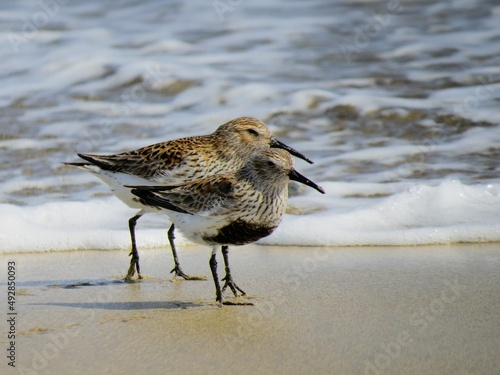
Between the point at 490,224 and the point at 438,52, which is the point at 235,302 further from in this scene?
the point at 438,52

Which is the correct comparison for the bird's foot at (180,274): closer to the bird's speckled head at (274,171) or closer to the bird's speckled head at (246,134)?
the bird's speckled head at (246,134)

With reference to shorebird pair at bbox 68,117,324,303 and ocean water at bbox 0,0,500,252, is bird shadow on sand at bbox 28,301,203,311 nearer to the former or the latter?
shorebird pair at bbox 68,117,324,303

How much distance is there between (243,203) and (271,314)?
64cm

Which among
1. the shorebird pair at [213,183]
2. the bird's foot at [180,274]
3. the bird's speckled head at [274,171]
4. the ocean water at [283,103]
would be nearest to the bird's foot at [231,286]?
the shorebird pair at [213,183]

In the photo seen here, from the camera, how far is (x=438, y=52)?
37.4 feet

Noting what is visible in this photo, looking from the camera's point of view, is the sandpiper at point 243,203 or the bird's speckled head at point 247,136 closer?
the sandpiper at point 243,203

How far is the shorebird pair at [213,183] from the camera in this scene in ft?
15.9

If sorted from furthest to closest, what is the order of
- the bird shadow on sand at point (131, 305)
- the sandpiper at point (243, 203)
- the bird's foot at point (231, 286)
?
the bird's foot at point (231, 286), the bird shadow on sand at point (131, 305), the sandpiper at point (243, 203)

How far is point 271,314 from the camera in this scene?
4719 millimetres

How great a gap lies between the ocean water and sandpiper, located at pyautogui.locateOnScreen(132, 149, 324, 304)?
1.45 m

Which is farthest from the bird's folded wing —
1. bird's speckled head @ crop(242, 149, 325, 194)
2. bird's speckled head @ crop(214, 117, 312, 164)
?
bird's speckled head @ crop(214, 117, 312, 164)

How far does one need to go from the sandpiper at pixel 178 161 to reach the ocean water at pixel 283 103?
741 mm

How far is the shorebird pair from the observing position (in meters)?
4.84

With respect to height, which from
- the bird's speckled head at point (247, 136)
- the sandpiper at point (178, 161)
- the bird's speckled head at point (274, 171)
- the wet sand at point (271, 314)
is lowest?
the wet sand at point (271, 314)
